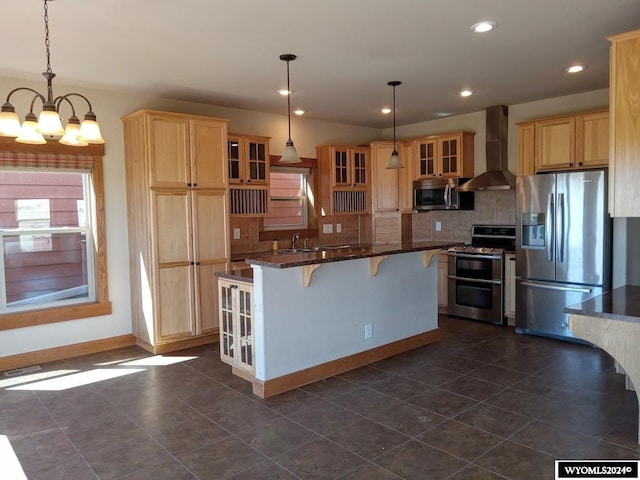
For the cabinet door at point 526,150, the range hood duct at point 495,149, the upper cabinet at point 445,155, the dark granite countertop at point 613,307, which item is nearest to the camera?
the dark granite countertop at point 613,307

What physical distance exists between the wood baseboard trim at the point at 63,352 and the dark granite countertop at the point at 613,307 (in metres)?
4.29

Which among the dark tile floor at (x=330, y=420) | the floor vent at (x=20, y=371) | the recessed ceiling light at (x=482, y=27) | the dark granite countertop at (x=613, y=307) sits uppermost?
the recessed ceiling light at (x=482, y=27)

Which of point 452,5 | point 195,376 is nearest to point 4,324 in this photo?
point 195,376

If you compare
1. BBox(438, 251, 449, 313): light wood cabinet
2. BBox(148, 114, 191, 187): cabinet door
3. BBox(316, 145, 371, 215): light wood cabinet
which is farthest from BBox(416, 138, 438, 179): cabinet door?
BBox(148, 114, 191, 187): cabinet door

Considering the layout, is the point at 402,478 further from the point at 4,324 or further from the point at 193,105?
the point at 193,105

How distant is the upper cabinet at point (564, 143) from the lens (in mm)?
4973

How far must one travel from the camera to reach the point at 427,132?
7.05 metres

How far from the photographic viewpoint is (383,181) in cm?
696

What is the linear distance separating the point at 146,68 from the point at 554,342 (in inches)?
192

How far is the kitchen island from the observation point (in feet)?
12.1

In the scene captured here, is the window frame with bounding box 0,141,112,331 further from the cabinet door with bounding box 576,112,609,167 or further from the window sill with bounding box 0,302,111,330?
the cabinet door with bounding box 576,112,609,167

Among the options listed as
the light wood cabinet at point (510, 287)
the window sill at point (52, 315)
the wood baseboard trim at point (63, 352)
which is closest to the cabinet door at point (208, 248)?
the wood baseboard trim at point (63, 352)

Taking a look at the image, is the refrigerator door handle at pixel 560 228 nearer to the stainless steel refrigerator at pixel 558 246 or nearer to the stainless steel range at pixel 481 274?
the stainless steel refrigerator at pixel 558 246

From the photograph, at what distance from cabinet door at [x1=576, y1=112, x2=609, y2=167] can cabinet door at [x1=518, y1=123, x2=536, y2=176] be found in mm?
476
